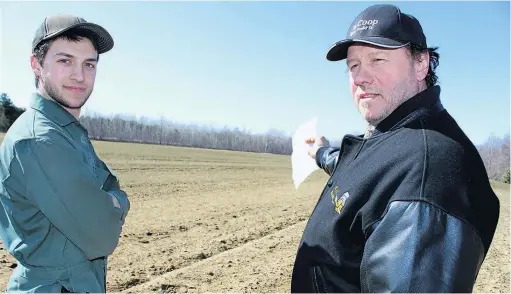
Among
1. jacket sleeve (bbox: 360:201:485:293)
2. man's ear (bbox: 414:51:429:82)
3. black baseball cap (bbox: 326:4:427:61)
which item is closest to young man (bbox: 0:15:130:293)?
jacket sleeve (bbox: 360:201:485:293)

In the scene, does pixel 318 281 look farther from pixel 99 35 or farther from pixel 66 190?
pixel 99 35

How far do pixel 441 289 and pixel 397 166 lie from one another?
18.1 inches

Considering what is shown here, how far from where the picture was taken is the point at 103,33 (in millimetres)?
2496

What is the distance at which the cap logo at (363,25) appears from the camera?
193 centimetres

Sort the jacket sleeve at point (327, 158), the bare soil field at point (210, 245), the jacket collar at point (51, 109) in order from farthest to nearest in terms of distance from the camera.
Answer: the bare soil field at point (210, 245) < the jacket sleeve at point (327, 158) < the jacket collar at point (51, 109)

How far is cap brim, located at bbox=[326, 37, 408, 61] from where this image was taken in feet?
6.10

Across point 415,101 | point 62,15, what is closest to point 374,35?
point 415,101

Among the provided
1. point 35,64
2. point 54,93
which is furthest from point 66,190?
point 35,64

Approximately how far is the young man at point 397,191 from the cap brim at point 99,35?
145cm

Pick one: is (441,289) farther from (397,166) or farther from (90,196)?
(90,196)

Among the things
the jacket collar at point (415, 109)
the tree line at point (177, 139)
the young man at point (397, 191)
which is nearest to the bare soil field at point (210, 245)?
the young man at point (397, 191)

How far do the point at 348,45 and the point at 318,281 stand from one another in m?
1.26

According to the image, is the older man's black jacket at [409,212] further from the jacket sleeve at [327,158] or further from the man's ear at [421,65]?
the jacket sleeve at [327,158]

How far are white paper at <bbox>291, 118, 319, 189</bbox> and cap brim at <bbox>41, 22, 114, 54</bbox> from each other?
5.21 ft
